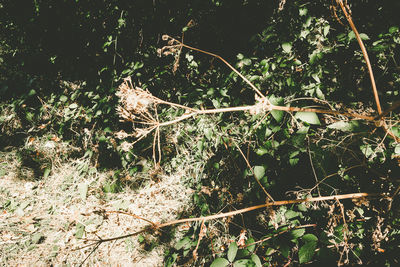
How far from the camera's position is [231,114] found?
220 centimetres

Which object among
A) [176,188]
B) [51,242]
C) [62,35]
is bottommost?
[51,242]

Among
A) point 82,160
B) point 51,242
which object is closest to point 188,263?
point 51,242

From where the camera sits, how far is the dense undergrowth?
4.75 ft

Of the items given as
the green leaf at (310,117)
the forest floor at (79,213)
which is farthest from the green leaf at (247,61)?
the forest floor at (79,213)

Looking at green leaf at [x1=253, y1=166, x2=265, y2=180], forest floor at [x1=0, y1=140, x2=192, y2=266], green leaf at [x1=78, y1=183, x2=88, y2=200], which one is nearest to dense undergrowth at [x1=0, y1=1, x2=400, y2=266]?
green leaf at [x1=253, y1=166, x2=265, y2=180]

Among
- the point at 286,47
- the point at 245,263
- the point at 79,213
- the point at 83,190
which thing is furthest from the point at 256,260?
the point at 83,190

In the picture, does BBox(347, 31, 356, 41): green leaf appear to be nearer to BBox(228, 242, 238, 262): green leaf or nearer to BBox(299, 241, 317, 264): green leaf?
BBox(299, 241, 317, 264): green leaf

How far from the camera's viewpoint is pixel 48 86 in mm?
3299

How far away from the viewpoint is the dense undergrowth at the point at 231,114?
1448 millimetres

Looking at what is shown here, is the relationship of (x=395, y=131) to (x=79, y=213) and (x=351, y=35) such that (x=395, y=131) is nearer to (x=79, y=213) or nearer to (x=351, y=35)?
(x=351, y=35)

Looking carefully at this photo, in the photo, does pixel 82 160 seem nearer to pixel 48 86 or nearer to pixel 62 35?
pixel 48 86

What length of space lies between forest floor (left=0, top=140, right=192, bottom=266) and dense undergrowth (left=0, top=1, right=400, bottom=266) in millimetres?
112

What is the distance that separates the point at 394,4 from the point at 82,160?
156 inches

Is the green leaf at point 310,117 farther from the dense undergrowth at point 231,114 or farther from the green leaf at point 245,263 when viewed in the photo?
the green leaf at point 245,263
